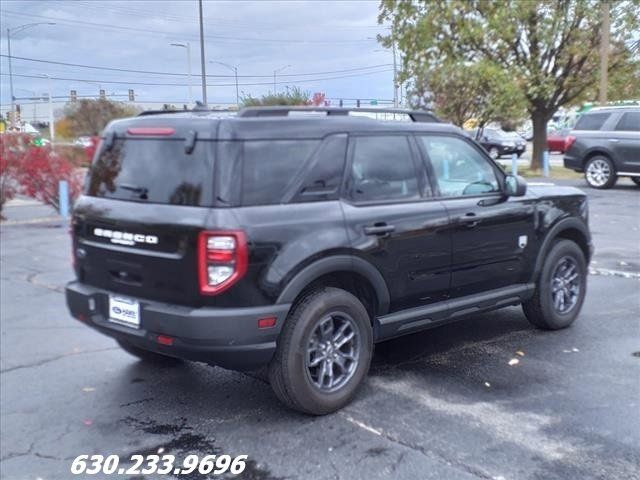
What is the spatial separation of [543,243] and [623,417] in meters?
1.91

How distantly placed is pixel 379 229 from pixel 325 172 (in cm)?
52

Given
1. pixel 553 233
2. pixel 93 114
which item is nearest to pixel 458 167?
pixel 553 233

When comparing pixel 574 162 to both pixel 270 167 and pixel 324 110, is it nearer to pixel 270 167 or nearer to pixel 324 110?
pixel 324 110

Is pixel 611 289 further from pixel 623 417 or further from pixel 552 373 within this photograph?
pixel 623 417

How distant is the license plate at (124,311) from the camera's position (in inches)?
166

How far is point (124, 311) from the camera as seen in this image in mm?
4309

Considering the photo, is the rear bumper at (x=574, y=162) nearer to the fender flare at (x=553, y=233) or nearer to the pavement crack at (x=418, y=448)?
the fender flare at (x=553, y=233)

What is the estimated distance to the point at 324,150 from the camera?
4.45 metres

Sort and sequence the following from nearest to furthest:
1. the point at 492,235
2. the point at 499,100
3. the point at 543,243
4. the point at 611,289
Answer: the point at 492,235 < the point at 543,243 < the point at 611,289 < the point at 499,100

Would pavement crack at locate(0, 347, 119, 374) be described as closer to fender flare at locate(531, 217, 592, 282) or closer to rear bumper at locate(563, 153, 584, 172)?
fender flare at locate(531, 217, 592, 282)

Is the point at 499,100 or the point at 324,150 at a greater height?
the point at 499,100

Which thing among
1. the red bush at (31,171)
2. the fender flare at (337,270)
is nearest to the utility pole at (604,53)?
the red bush at (31,171)

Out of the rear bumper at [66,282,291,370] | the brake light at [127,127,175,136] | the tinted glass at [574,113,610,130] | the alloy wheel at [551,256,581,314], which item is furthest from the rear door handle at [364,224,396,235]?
the tinted glass at [574,113,610,130]

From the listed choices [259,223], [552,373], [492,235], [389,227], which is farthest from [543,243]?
[259,223]
